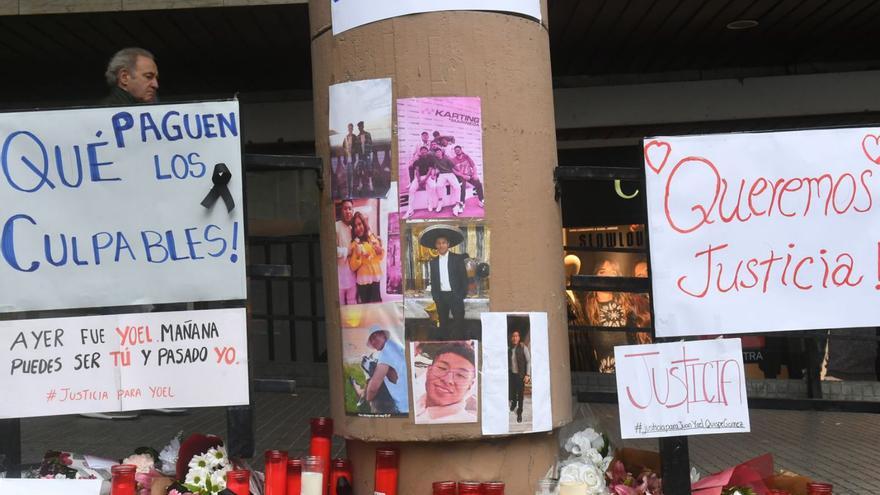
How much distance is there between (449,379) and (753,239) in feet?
4.01

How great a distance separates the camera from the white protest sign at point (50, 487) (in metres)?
3.46

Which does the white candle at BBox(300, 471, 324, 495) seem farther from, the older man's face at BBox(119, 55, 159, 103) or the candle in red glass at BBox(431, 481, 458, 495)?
the older man's face at BBox(119, 55, 159, 103)

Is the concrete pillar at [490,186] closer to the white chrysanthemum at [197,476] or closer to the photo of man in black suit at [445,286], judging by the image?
the photo of man in black suit at [445,286]

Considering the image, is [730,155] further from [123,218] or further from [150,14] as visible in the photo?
[150,14]

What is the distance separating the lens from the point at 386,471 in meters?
3.65

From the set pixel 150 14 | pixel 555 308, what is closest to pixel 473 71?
pixel 555 308

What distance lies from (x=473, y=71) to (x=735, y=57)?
6.94m

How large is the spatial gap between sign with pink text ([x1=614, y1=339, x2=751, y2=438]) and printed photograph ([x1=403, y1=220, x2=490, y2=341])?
0.56 metres

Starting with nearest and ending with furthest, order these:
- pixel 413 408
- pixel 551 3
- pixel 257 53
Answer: pixel 413 408 < pixel 551 3 < pixel 257 53

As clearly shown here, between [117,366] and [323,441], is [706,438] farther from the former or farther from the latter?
[117,366]

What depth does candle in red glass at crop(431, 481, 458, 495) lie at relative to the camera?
3.41 m

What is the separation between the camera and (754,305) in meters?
3.64

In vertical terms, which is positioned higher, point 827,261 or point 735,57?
point 735,57

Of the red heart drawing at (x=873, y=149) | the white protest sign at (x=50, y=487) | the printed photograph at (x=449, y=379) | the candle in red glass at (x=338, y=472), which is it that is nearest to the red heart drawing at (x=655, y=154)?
the red heart drawing at (x=873, y=149)
